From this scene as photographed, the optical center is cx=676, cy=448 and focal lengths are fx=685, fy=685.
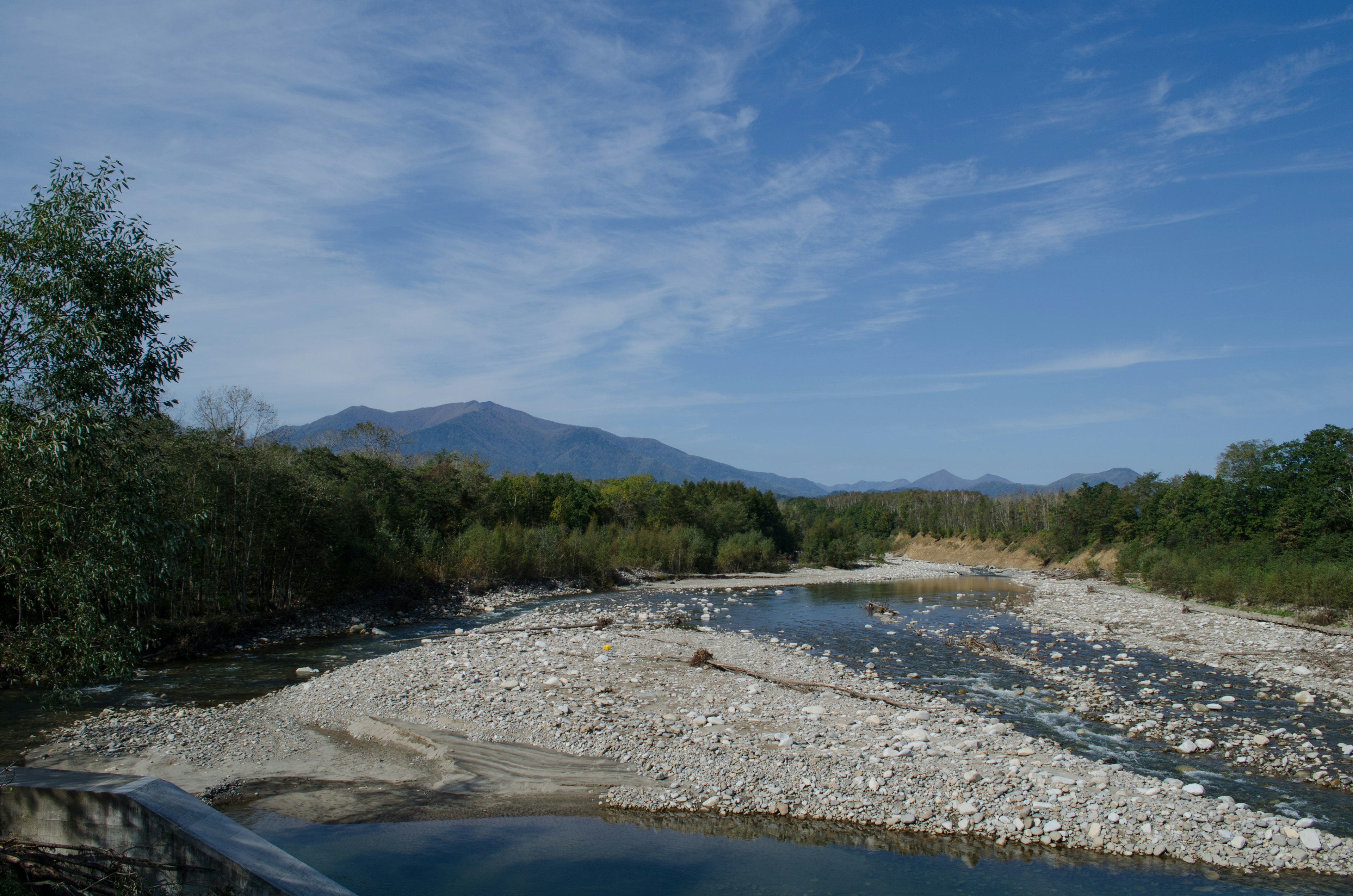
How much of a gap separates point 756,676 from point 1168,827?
10328mm

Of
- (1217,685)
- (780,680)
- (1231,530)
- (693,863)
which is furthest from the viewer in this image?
(1231,530)

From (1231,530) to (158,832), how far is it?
213 ft

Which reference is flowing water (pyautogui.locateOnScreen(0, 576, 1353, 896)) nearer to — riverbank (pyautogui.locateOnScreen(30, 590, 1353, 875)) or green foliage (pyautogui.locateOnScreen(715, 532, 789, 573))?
riverbank (pyautogui.locateOnScreen(30, 590, 1353, 875))

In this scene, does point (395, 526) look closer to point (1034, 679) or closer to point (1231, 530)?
point (1034, 679)

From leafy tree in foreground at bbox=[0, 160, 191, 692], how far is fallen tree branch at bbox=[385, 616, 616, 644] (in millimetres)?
17265

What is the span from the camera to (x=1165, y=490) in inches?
2726

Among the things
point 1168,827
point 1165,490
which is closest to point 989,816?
point 1168,827

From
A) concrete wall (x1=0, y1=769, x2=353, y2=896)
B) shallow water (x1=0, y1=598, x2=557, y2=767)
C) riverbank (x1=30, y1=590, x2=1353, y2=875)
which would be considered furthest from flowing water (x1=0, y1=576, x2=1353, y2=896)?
concrete wall (x1=0, y1=769, x2=353, y2=896)

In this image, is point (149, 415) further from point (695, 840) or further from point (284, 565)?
point (284, 565)

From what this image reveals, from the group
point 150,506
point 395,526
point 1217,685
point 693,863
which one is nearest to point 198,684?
point 150,506

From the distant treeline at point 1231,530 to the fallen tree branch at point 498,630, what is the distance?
111ft

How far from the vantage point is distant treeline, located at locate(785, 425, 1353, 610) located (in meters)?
37.3

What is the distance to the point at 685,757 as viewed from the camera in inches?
493

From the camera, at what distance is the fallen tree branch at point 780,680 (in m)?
16.3
